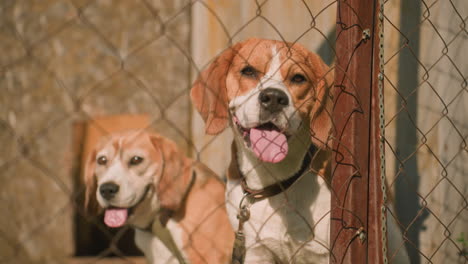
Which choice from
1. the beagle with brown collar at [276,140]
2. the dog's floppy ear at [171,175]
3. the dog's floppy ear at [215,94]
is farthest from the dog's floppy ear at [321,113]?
the dog's floppy ear at [171,175]

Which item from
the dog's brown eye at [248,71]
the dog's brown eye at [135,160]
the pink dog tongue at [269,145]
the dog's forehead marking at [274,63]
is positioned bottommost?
the dog's brown eye at [135,160]

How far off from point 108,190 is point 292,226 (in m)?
0.87

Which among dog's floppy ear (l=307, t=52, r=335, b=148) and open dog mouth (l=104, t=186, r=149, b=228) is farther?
open dog mouth (l=104, t=186, r=149, b=228)

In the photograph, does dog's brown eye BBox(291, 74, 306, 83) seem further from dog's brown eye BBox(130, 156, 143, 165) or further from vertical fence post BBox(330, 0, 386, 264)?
dog's brown eye BBox(130, 156, 143, 165)

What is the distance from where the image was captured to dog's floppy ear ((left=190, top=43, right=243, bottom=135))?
2.19 metres

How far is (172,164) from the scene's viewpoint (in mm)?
2576

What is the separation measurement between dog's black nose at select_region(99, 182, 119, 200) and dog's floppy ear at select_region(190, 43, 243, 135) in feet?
1.76

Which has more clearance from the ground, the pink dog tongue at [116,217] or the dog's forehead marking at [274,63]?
the dog's forehead marking at [274,63]

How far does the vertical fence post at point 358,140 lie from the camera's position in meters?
1.77

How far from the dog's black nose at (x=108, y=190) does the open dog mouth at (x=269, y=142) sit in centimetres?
76

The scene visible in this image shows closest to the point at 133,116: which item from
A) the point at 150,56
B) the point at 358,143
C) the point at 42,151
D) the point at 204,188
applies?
the point at 150,56

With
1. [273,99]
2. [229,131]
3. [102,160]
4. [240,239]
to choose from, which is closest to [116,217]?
[102,160]

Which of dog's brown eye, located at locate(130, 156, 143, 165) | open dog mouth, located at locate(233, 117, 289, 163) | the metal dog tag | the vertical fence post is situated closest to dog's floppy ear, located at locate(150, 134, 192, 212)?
dog's brown eye, located at locate(130, 156, 143, 165)

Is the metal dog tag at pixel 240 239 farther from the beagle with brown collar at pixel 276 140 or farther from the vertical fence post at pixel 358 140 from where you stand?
the vertical fence post at pixel 358 140
